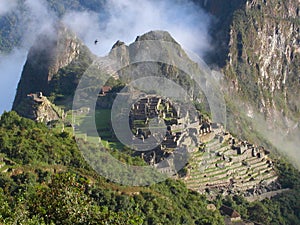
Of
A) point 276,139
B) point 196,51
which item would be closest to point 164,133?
point 276,139

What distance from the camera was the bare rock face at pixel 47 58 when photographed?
56062 millimetres

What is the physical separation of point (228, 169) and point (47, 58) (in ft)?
92.8

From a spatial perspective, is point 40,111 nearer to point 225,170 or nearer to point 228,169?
point 225,170

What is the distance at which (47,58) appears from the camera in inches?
2277

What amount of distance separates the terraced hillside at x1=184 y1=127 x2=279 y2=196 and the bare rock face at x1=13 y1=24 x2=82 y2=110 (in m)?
21.9

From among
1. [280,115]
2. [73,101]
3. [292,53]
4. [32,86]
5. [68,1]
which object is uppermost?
[68,1]

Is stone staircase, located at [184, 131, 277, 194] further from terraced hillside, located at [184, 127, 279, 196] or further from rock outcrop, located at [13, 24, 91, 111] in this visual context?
rock outcrop, located at [13, 24, 91, 111]

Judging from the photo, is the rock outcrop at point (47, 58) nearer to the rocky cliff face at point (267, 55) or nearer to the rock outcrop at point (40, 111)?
the rock outcrop at point (40, 111)

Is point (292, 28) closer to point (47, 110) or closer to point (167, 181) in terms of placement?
point (47, 110)

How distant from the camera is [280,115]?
100250 millimetres

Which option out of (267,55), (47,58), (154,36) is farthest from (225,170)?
(267,55)

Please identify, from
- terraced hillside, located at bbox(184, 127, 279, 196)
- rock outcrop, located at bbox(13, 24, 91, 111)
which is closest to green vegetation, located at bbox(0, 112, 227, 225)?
terraced hillside, located at bbox(184, 127, 279, 196)

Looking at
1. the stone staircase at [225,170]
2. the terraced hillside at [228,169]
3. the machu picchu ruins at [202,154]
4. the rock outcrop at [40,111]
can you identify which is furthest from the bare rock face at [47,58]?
the stone staircase at [225,170]

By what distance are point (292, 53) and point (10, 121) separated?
287 ft
